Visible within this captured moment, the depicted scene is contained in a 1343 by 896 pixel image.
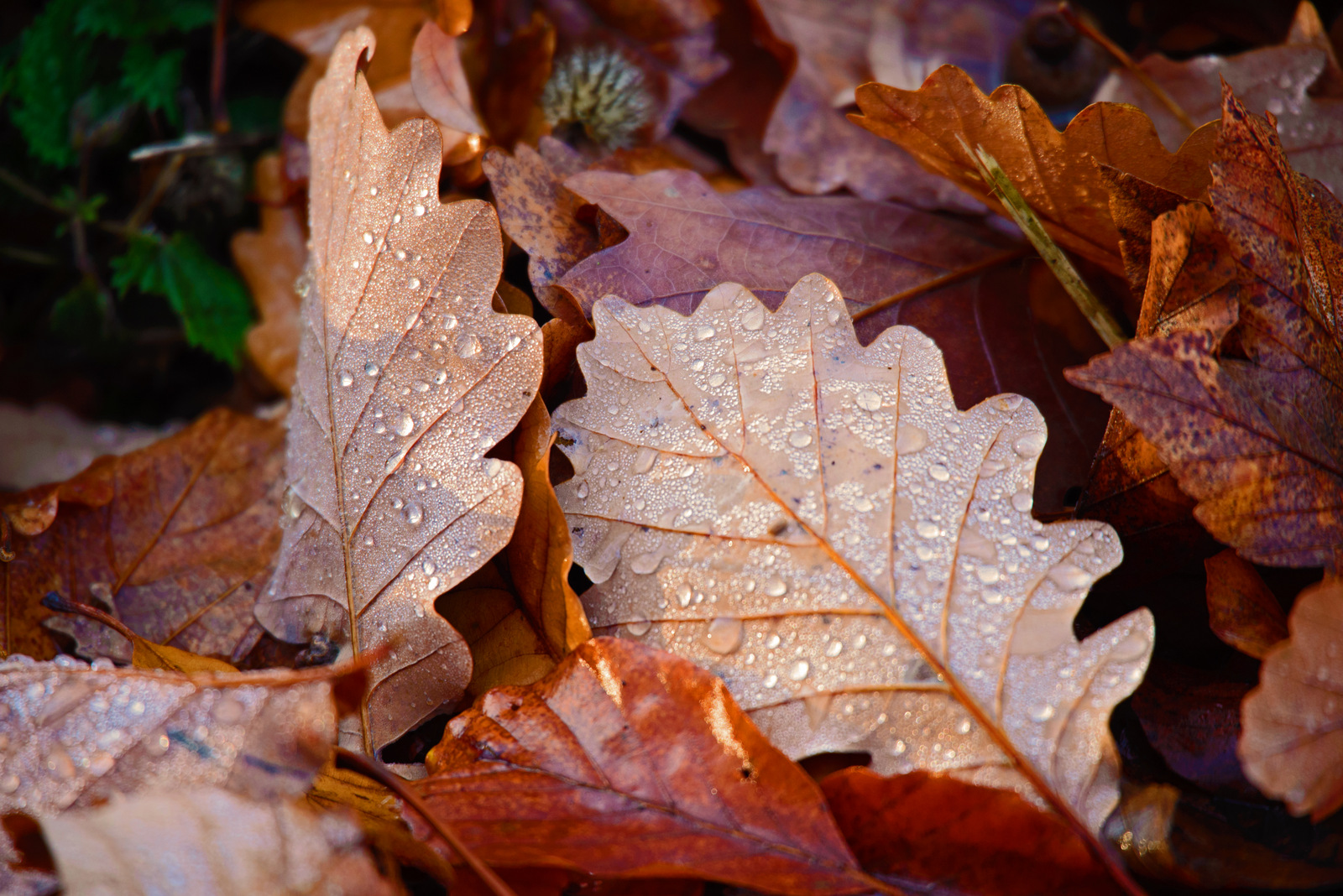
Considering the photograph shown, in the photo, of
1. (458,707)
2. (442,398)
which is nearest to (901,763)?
(458,707)

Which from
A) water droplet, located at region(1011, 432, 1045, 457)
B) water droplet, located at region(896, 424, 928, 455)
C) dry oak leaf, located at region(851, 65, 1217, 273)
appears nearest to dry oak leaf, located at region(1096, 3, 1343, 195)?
dry oak leaf, located at region(851, 65, 1217, 273)

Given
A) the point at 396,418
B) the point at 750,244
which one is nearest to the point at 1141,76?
the point at 750,244

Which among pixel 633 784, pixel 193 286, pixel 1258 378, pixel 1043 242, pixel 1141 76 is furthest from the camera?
pixel 193 286

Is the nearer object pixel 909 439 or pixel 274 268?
pixel 909 439

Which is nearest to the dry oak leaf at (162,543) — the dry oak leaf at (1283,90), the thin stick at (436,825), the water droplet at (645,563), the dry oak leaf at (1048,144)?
the thin stick at (436,825)

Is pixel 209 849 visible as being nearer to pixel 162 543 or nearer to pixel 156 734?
pixel 156 734

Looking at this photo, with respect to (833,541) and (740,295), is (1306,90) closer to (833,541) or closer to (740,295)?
(740,295)
